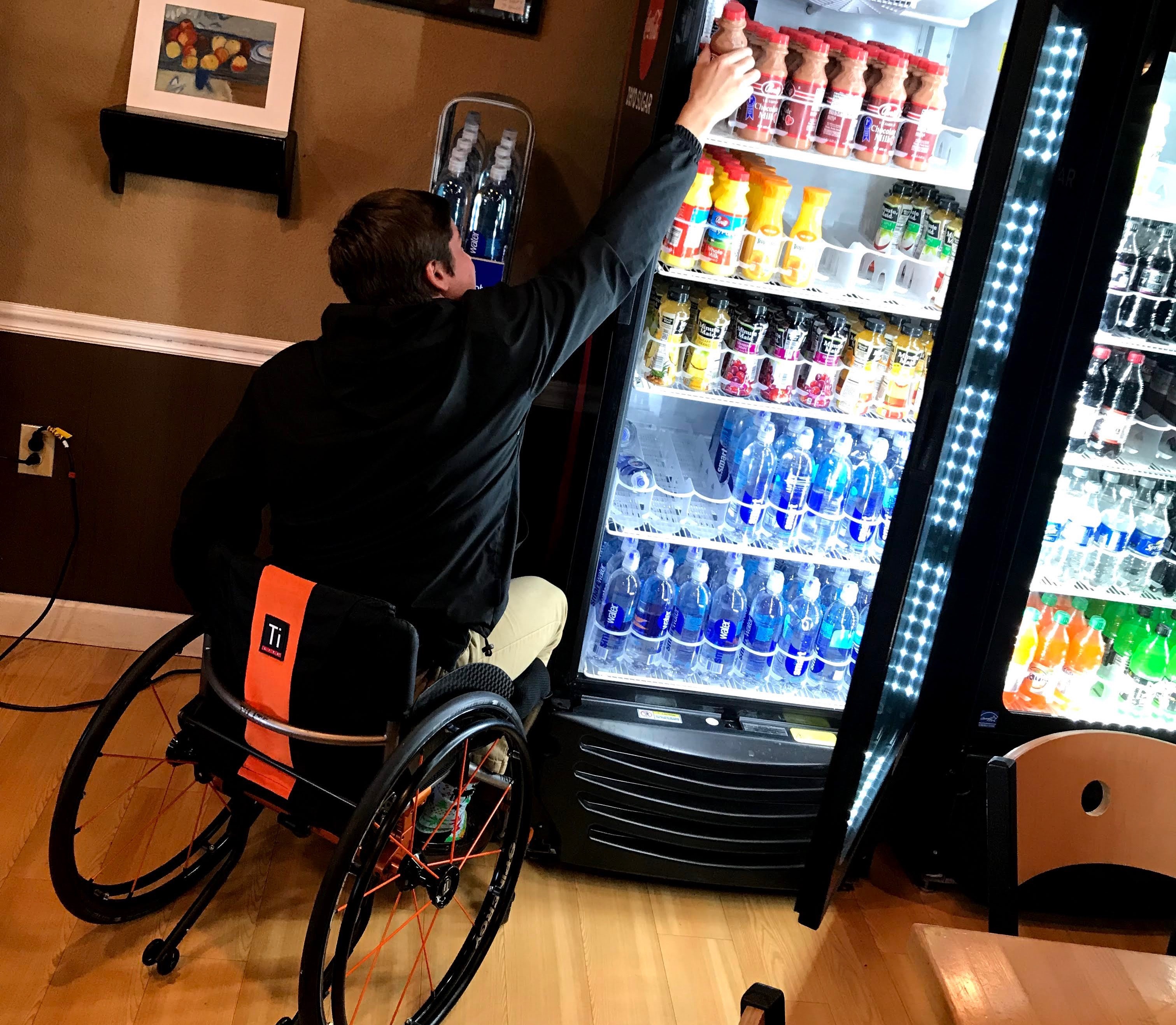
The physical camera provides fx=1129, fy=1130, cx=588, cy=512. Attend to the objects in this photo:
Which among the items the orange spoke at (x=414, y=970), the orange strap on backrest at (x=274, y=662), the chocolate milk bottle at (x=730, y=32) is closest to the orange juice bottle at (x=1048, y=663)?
the orange spoke at (x=414, y=970)

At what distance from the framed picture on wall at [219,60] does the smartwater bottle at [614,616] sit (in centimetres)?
141

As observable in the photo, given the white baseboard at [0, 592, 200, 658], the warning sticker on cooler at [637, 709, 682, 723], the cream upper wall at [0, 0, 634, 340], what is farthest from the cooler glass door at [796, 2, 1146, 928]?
the white baseboard at [0, 592, 200, 658]

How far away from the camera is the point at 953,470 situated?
2.08m

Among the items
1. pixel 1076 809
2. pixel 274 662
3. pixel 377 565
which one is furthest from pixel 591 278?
pixel 1076 809

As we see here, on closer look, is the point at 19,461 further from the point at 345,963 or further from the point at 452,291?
the point at 345,963

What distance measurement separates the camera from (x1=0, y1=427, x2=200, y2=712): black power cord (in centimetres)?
293

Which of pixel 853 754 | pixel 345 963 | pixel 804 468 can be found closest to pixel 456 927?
pixel 345 963

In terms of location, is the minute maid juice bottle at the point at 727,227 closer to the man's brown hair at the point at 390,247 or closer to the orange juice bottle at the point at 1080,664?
the man's brown hair at the point at 390,247

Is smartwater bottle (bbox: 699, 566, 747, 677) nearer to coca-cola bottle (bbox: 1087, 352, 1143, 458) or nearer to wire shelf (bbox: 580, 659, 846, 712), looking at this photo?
wire shelf (bbox: 580, 659, 846, 712)

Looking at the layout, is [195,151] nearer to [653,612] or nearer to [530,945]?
[653,612]

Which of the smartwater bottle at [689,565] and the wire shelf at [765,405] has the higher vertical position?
the wire shelf at [765,405]

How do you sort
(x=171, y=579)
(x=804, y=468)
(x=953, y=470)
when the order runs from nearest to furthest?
(x=953, y=470)
(x=804, y=468)
(x=171, y=579)

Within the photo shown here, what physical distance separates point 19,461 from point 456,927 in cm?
174

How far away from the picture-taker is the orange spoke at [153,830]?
2.48 metres
